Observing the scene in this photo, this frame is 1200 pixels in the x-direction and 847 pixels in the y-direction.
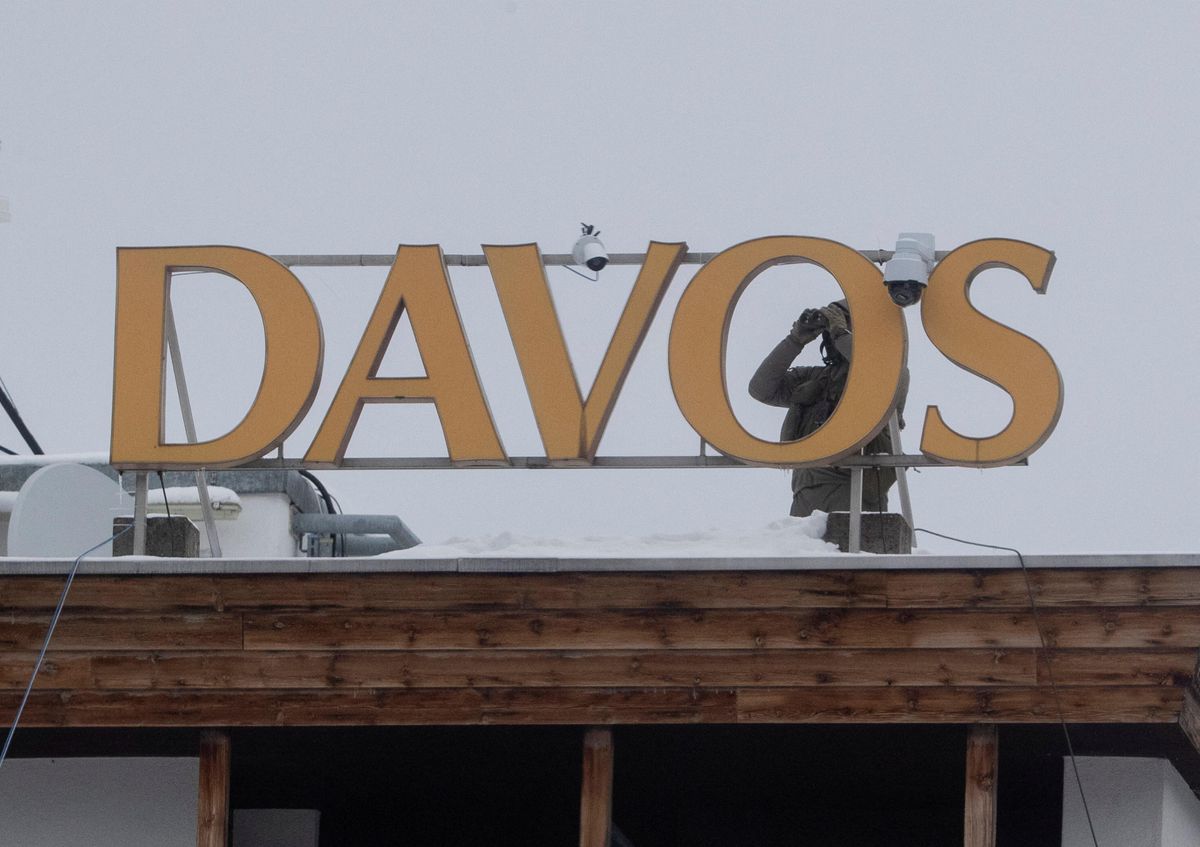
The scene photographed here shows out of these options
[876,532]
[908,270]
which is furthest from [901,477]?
[908,270]

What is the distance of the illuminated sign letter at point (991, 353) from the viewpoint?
32.7 feet

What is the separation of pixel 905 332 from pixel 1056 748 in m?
2.54

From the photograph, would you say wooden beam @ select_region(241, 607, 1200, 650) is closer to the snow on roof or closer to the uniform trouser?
the uniform trouser

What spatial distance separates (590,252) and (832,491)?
2272mm

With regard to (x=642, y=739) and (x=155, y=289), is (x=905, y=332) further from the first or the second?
(x=155, y=289)

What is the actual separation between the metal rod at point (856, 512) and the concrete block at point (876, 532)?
0.22 ft

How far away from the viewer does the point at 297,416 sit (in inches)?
404

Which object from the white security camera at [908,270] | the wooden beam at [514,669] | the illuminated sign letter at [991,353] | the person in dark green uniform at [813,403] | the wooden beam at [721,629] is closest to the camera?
the wooden beam at [721,629]

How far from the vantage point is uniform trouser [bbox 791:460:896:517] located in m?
11.3

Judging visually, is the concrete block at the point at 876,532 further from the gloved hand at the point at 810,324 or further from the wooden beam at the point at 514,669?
the gloved hand at the point at 810,324

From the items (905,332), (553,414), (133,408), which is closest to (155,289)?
(133,408)

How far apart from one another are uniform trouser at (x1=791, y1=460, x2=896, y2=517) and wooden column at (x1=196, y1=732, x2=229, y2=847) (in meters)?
3.86

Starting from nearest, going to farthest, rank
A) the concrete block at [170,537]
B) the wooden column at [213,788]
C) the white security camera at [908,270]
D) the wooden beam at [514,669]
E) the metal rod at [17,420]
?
the wooden beam at [514,669], the wooden column at [213,788], the white security camera at [908,270], the concrete block at [170,537], the metal rod at [17,420]

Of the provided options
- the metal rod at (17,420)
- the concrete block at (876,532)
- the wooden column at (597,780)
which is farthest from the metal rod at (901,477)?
the metal rod at (17,420)
